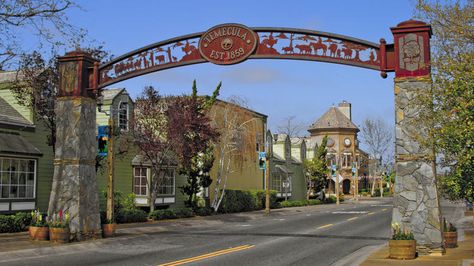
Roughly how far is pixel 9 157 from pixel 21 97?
2.73 m

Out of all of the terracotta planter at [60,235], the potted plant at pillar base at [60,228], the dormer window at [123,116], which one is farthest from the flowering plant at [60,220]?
the dormer window at [123,116]

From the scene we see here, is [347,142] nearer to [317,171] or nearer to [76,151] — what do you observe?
[317,171]

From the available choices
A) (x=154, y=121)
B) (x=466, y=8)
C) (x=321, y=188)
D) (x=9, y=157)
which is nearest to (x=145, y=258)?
(x=466, y=8)

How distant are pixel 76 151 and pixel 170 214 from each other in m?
13.2

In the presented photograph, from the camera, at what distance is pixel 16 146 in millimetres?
22391

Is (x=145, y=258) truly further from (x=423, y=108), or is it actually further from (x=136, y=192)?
(x=136, y=192)

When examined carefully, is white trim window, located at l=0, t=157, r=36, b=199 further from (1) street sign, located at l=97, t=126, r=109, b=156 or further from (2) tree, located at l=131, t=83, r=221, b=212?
(2) tree, located at l=131, t=83, r=221, b=212

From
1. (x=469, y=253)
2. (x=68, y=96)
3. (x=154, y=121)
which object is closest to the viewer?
(x=469, y=253)

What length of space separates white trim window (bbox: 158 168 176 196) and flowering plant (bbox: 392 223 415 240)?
68.0 ft

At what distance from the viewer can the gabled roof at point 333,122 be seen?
89.2m

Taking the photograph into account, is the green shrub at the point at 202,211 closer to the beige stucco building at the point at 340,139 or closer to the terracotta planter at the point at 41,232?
the terracotta planter at the point at 41,232

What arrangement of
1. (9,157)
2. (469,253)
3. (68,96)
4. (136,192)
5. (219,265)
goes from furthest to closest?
(136,192), (9,157), (68,96), (469,253), (219,265)

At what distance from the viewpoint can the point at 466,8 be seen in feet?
36.6

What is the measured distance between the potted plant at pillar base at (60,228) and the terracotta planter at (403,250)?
375 inches
